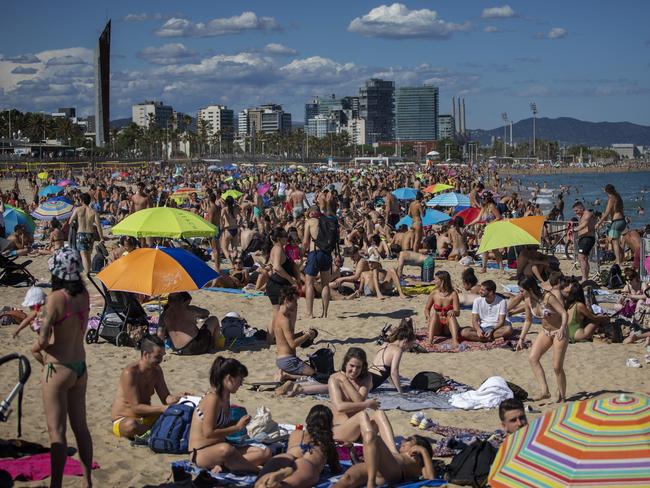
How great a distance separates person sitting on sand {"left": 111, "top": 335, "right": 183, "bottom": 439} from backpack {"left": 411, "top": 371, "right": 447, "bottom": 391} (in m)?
2.51

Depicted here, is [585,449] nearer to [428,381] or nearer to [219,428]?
[219,428]

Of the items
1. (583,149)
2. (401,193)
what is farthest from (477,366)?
(583,149)

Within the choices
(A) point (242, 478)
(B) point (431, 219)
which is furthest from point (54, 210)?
(A) point (242, 478)

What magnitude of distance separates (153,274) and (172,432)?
2704 millimetres

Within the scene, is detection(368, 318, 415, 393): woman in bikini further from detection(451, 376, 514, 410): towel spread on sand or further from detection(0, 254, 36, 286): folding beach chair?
detection(0, 254, 36, 286): folding beach chair

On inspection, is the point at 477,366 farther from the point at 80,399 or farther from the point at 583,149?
the point at 583,149

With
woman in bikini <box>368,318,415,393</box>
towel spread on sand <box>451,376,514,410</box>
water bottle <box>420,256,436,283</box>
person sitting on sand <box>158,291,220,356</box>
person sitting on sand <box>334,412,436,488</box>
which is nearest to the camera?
person sitting on sand <box>334,412,436,488</box>

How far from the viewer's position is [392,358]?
7.36m

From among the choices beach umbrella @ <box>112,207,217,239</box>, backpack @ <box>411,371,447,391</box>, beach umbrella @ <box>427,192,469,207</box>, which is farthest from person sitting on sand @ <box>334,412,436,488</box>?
beach umbrella @ <box>427,192,469,207</box>

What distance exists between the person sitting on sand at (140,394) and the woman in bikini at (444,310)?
160 inches

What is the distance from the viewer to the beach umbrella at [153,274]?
320 inches

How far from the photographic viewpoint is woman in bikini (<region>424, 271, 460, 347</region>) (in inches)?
372

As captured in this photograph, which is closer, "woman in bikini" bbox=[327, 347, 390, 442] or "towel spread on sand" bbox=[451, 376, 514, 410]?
"woman in bikini" bbox=[327, 347, 390, 442]

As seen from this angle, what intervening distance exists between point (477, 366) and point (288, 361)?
2112 mm
